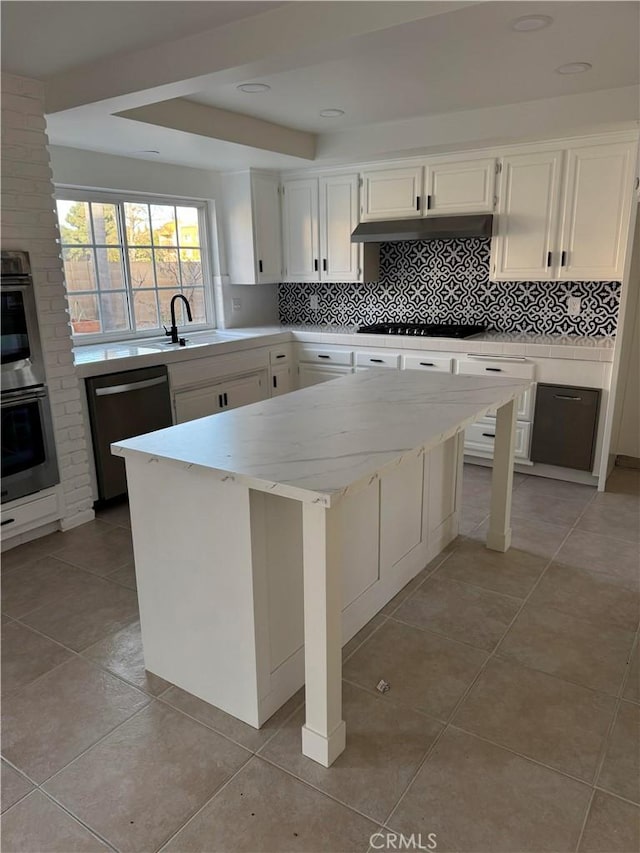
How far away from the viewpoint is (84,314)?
13.5 feet

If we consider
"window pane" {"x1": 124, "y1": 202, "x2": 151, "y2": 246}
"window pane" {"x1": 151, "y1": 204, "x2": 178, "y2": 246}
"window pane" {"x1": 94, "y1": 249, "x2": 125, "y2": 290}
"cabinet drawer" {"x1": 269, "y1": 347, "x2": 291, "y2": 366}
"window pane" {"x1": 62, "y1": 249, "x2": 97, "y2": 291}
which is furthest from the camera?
"cabinet drawer" {"x1": 269, "y1": 347, "x2": 291, "y2": 366}

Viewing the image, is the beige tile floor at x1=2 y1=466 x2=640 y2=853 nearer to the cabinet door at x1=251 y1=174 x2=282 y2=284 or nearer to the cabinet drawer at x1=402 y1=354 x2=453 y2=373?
the cabinet drawer at x1=402 y1=354 x2=453 y2=373

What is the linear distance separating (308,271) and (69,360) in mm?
2448

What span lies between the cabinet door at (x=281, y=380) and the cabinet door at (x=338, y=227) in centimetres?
86

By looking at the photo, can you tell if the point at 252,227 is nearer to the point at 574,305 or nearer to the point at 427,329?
the point at 427,329

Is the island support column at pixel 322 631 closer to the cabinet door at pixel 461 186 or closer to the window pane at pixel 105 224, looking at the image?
the cabinet door at pixel 461 186

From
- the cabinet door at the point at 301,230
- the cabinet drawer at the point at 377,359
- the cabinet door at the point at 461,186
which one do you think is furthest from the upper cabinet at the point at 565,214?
the cabinet door at the point at 301,230

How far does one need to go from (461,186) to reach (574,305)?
1177 millimetres

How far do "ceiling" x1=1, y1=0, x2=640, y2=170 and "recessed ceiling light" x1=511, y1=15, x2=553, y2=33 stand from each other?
3 cm

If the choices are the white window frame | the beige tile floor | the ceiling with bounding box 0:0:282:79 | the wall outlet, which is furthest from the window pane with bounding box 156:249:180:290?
the wall outlet

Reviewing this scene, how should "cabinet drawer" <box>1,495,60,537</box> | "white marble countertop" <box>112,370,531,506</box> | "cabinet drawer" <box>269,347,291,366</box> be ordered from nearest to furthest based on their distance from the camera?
"white marble countertop" <box>112,370,531,506</box> → "cabinet drawer" <box>1,495,60,537</box> → "cabinet drawer" <box>269,347,291,366</box>

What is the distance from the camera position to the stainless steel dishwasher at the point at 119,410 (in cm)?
347

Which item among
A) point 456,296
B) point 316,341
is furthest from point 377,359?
point 456,296

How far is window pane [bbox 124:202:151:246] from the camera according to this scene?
4316 millimetres
